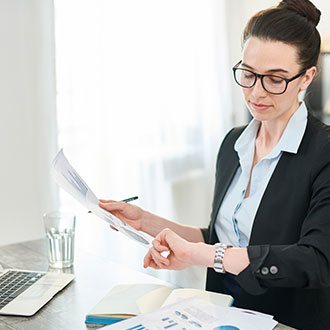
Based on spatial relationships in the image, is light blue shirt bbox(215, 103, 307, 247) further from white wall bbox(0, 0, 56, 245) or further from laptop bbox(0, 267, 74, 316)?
white wall bbox(0, 0, 56, 245)

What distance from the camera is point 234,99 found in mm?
3873

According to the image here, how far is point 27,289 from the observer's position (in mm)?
1503

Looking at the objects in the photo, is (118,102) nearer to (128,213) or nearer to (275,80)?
(128,213)

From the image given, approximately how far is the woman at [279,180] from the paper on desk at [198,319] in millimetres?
165

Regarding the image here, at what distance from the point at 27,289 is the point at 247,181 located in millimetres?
758

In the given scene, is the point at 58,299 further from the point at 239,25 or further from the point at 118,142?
the point at 239,25

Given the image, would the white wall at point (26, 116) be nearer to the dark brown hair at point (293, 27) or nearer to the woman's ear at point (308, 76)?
the dark brown hair at point (293, 27)

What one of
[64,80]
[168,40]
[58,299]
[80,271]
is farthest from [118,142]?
[58,299]

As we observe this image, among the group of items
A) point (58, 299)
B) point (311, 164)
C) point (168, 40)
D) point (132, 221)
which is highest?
point (168, 40)

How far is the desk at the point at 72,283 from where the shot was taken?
1.31m

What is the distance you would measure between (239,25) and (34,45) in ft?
5.57

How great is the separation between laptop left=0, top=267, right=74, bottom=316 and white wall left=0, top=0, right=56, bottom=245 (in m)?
0.91

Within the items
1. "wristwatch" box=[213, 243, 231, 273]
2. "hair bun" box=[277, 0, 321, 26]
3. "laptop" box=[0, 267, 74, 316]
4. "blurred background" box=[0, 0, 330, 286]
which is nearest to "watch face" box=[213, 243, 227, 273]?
"wristwatch" box=[213, 243, 231, 273]

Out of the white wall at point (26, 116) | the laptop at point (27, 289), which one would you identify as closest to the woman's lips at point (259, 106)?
the laptop at point (27, 289)
